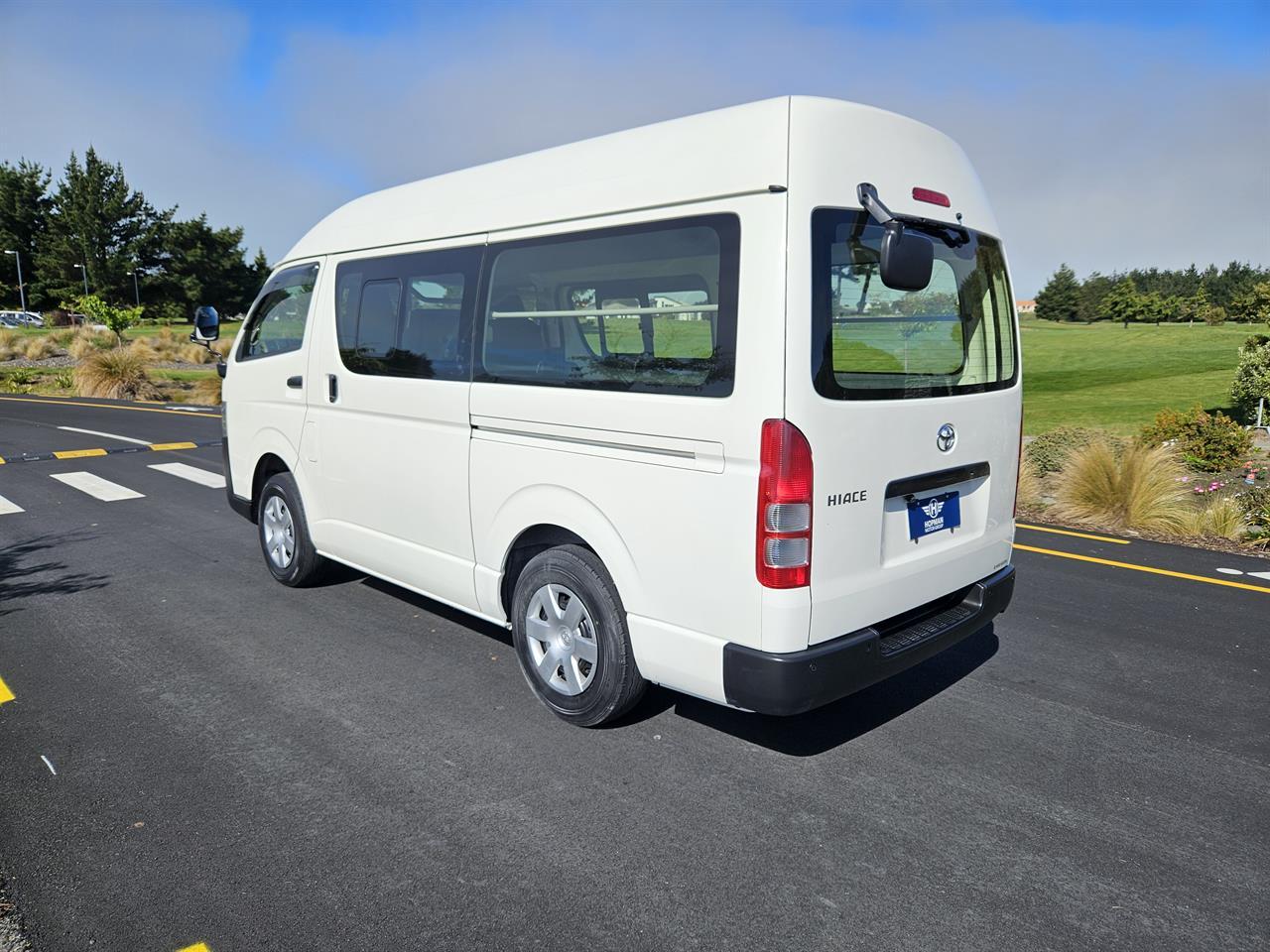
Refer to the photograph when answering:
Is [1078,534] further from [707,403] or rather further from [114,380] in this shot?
[114,380]

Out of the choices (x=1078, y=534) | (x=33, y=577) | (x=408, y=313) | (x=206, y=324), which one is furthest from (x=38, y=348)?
(x=1078, y=534)

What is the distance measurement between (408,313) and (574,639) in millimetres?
1997

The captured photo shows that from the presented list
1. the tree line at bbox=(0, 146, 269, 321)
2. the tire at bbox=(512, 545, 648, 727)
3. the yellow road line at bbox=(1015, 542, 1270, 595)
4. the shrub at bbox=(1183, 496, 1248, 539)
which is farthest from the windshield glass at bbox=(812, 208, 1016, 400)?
the tree line at bbox=(0, 146, 269, 321)

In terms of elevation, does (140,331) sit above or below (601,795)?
above

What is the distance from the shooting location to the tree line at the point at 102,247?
196 ft

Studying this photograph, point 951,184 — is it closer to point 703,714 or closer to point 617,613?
point 617,613

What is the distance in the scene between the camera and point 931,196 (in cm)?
359

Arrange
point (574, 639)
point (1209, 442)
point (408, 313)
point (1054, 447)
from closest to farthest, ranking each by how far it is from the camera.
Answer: point (574, 639) → point (408, 313) → point (1054, 447) → point (1209, 442)

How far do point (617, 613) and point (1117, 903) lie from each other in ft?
6.39

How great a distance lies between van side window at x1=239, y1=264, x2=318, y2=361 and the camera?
5.51 meters

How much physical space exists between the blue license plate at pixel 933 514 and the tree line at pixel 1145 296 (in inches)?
2667

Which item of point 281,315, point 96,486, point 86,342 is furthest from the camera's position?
point 86,342

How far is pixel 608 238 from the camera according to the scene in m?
3.61

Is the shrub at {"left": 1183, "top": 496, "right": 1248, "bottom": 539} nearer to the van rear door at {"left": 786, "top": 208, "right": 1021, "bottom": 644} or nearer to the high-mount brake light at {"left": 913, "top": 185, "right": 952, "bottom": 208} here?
the van rear door at {"left": 786, "top": 208, "right": 1021, "bottom": 644}
